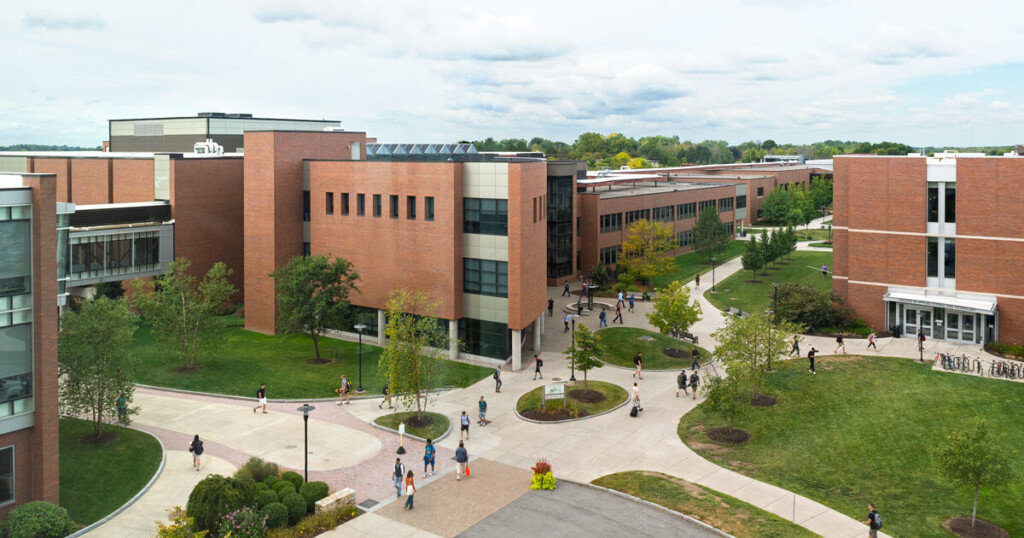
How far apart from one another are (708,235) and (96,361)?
63.4 m

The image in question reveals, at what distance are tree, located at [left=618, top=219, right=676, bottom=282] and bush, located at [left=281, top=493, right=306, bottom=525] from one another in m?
47.1

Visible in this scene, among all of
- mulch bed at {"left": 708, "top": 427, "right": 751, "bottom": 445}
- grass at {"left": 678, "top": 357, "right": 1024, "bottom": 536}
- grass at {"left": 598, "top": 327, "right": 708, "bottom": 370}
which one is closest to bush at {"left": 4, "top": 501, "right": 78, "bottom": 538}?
grass at {"left": 678, "top": 357, "right": 1024, "bottom": 536}

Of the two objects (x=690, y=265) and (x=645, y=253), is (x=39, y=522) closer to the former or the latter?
(x=645, y=253)

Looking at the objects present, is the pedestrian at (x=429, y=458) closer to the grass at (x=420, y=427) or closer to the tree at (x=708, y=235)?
the grass at (x=420, y=427)

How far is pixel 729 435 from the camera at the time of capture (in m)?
34.8

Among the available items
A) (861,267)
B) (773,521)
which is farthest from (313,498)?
(861,267)

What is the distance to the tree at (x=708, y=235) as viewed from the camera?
83.0m

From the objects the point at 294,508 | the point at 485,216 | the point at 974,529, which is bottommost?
the point at 974,529

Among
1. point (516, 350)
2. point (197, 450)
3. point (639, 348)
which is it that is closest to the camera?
point (197, 450)

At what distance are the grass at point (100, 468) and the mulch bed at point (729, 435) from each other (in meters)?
23.5

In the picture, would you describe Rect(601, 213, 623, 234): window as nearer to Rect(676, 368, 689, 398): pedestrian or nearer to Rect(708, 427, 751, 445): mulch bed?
Rect(676, 368, 689, 398): pedestrian

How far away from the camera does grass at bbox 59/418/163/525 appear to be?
28.1m

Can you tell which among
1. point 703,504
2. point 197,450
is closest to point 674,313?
point 703,504

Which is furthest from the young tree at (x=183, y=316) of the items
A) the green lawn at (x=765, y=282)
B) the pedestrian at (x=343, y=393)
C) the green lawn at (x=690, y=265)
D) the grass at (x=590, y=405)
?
the green lawn at (x=690, y=265)
